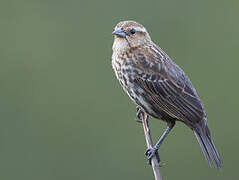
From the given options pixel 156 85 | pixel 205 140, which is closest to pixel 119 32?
pixel 156 85

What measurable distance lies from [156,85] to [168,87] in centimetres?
15

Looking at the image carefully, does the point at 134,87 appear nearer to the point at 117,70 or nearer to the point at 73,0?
the point at 117,70

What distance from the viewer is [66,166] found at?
40.8ft

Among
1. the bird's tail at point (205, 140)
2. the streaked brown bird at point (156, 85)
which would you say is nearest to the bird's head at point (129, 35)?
the streaked brown bird at point (156, 85)

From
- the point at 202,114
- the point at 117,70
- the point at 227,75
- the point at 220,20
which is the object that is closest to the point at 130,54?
the point at 117,70

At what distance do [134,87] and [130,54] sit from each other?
0.40m

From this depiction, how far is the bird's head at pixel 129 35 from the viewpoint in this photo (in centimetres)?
1025

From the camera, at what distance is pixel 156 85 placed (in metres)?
10.2

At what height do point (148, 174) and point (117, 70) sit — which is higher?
point (117, 70)

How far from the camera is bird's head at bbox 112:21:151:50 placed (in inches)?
404

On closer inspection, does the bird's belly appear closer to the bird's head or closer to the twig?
the twig

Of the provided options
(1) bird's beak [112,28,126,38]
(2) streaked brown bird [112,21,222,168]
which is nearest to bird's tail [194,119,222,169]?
(2) streaked brown bird [112,21,222,168]

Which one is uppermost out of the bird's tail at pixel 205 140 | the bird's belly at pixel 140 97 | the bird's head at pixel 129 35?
the bird's head at pixel 129 35

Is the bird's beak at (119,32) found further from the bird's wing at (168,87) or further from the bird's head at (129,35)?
the bird's wing at (168,87)
